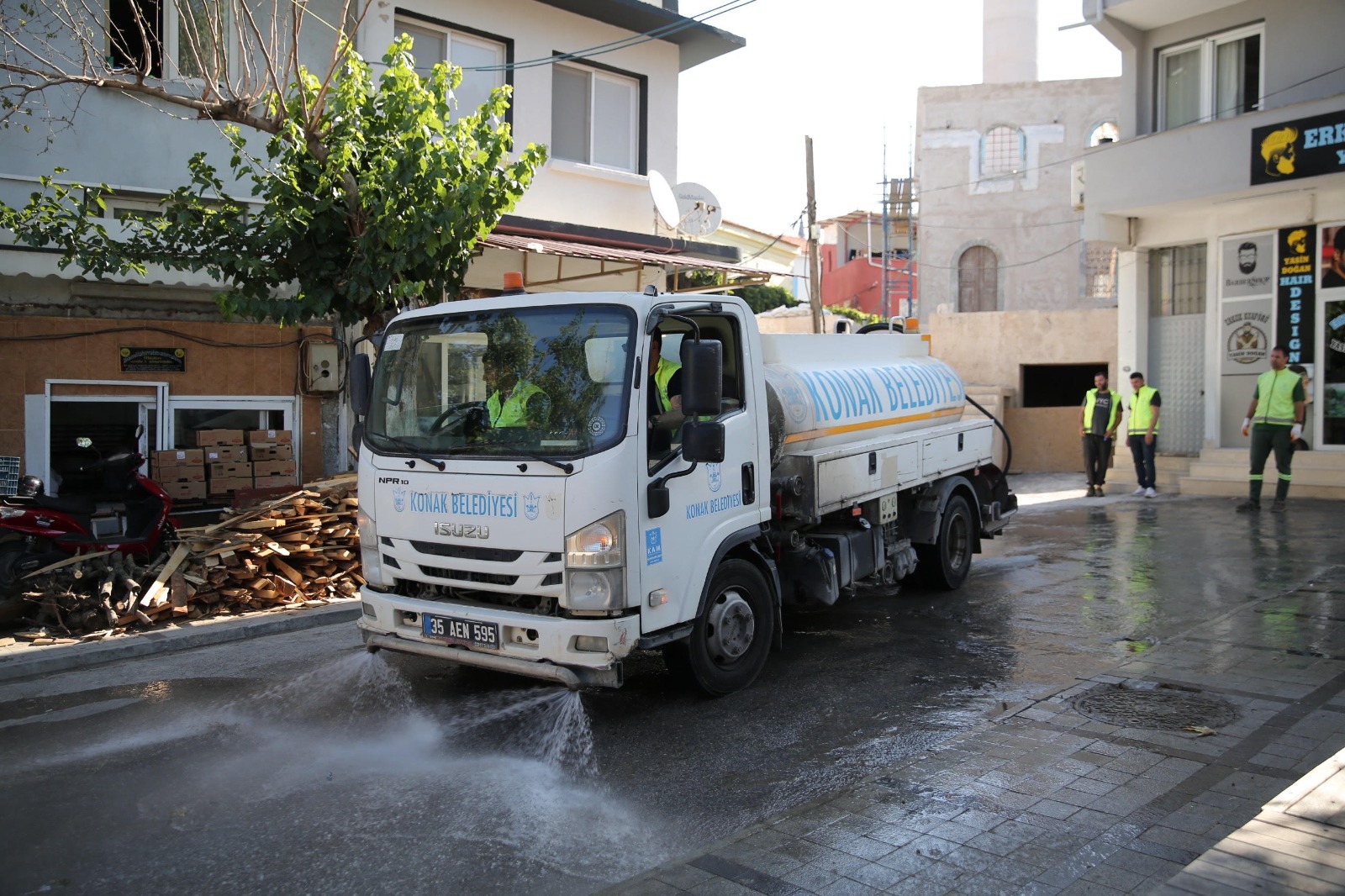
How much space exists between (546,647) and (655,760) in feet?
2.56

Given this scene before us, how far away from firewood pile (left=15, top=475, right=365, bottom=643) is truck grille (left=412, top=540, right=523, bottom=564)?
3.71 m

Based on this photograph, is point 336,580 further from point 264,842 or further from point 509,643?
point 264,842

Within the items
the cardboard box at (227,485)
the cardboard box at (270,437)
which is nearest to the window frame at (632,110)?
the cardboard box at (270,437)

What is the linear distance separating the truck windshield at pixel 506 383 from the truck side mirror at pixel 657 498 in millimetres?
331

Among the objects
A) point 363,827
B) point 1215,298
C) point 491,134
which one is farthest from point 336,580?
point 1215,298

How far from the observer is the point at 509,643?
5.23 metres

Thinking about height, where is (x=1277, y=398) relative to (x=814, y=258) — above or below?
below

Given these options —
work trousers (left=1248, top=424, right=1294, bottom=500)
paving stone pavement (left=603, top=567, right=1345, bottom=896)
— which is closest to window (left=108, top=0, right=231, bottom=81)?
paving stone pavement (left=603, top=567, right=1345, bottom=896)

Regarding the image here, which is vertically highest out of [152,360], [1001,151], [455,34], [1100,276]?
[1001,151]

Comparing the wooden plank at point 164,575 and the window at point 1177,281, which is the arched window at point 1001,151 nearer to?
the window at point 1177,281

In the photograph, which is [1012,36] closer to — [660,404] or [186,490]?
[186,490]

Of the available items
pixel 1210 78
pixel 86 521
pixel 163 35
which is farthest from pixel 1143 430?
pixel 163 35

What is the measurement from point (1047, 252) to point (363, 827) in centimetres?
3527

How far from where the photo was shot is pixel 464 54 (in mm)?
13734
